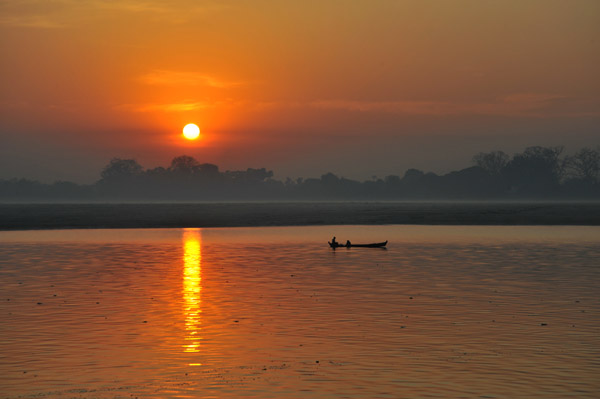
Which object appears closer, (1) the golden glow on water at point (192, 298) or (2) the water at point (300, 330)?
(2) the water at point (300, 330)

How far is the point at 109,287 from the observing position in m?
40.3

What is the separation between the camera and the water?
19.1 metres

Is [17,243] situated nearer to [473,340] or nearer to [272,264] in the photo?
[272,264]

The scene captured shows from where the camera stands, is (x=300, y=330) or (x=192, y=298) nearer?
(x=300, y=330)

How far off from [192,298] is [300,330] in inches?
386

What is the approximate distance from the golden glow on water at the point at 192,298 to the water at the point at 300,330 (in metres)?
0.08

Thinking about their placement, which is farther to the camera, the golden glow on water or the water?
the golden glow on water

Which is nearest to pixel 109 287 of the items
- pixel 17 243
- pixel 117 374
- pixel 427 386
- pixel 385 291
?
pixel 385 291

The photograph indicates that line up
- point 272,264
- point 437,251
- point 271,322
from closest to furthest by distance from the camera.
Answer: point 271,322
point 272,264
point 437,251

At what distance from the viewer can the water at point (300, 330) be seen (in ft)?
62.8

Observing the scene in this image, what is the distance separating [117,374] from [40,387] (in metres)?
1.99

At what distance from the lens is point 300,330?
26.9 meters

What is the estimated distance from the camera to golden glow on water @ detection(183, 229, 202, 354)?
82.7ft

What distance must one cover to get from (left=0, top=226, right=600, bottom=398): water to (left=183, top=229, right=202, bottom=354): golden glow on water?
0.08 m
